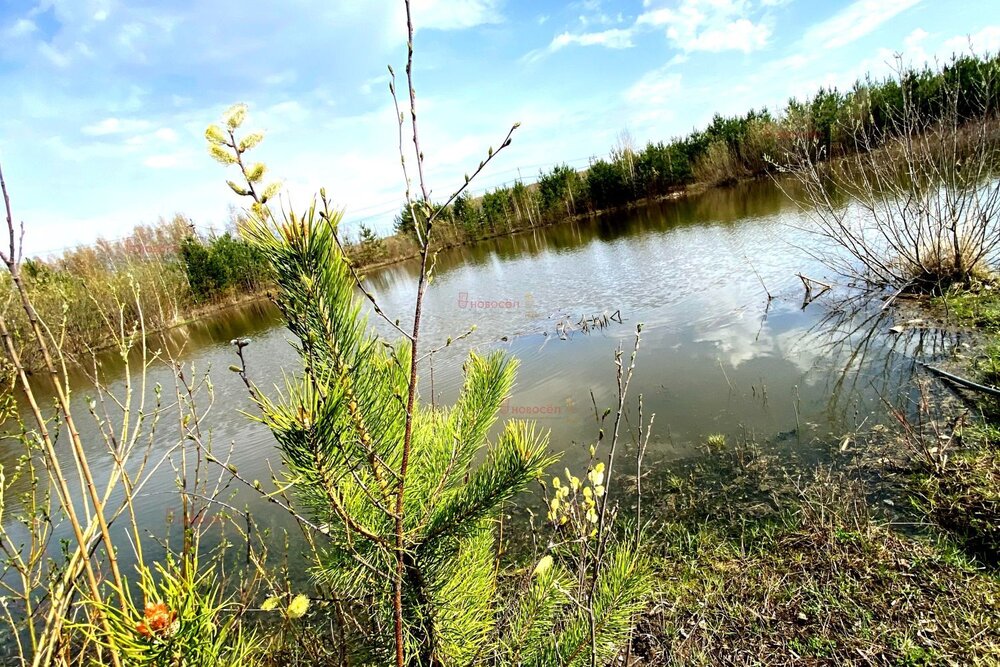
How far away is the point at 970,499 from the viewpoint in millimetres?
2625

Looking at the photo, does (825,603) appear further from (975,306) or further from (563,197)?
(563,197)

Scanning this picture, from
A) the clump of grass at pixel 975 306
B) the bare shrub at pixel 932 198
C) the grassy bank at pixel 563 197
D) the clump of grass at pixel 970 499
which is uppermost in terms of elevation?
the grassy bank at pixel 563 197

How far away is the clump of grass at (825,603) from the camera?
2029mm

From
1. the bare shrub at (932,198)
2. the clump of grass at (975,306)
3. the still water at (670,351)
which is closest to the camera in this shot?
the still water at (670,351)

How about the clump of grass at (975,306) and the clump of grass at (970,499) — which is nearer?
the clump of grass at (970,499)

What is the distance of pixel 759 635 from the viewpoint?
2.22 meters

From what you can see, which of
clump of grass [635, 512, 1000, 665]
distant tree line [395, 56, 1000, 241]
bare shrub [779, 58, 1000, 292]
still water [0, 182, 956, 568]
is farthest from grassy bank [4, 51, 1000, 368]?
clump of grass [635, 512, 1000, 665]

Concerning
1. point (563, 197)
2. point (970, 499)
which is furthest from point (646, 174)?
point (970, 499)

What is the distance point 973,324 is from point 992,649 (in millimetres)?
4478

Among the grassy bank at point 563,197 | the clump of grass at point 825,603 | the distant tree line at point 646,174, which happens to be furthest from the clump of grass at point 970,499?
the distant tree line at point 646,174

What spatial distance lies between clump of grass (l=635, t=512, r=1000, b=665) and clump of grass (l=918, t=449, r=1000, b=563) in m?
0.18

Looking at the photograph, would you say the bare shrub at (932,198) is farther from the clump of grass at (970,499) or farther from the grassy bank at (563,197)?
the grassy bank at (563,197)

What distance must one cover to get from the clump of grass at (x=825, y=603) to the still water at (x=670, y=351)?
39.6 inches

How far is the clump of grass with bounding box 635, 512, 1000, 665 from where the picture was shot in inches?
79.9
